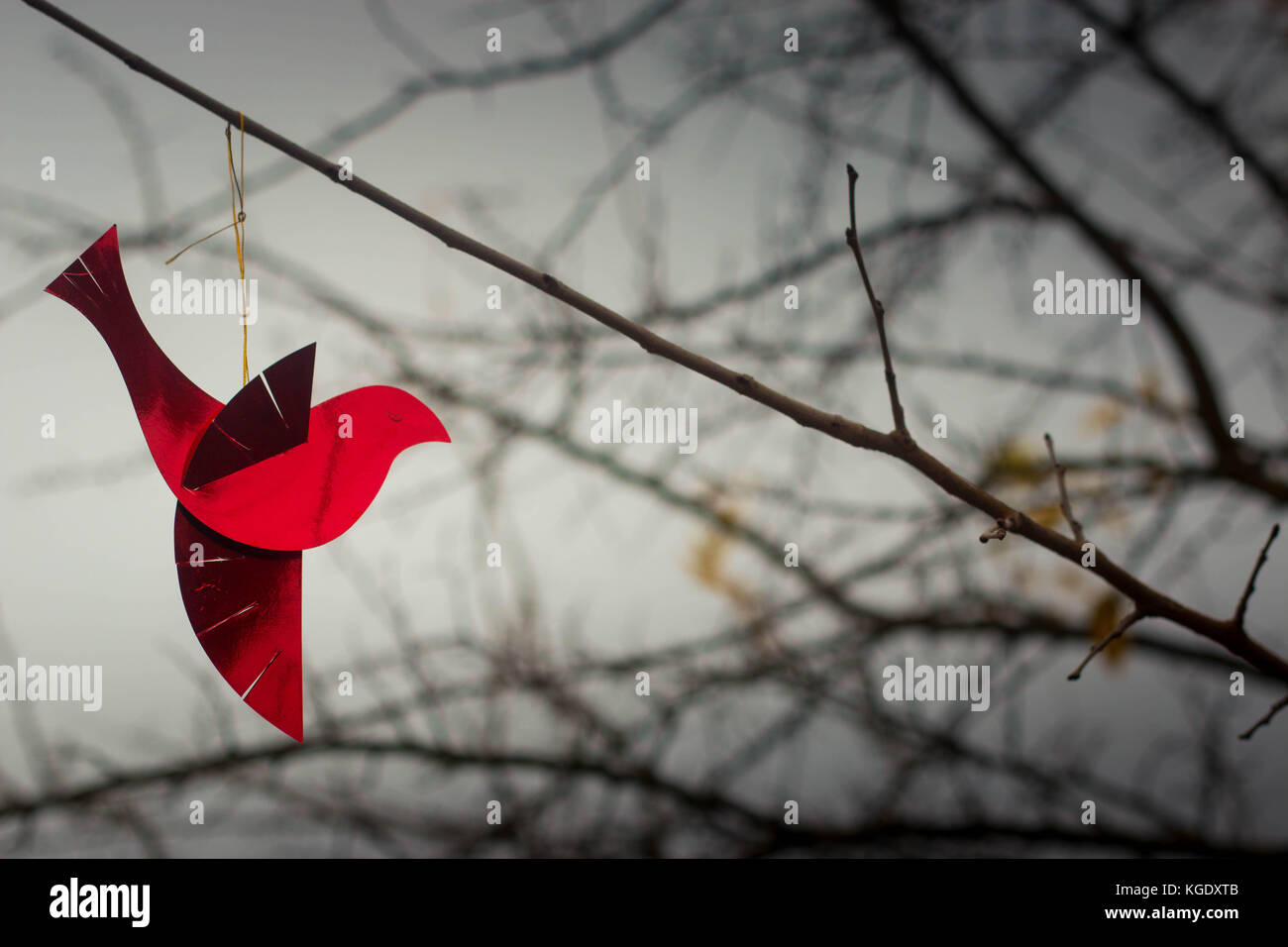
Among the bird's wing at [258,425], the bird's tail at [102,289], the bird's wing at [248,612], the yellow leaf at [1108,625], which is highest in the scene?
the bird's tail at [102,289]

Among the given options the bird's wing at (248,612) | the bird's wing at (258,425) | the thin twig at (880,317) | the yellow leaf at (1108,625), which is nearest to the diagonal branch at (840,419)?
the thin twig at (880,317)

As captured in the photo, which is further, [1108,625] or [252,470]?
[1108,625]

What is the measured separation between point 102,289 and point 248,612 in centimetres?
35

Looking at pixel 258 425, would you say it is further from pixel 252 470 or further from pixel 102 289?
pixel 102 289

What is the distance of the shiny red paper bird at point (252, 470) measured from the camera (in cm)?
66

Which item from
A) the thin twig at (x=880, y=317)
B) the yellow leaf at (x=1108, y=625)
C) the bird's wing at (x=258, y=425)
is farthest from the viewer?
the yellow leaf at (x=1108, y=625)

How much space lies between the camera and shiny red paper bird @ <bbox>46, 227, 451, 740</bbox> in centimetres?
66

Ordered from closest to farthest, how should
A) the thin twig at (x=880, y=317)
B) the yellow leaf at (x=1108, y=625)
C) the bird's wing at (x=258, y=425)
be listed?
the thin twig at (x=880, y=317)
the bird's wing at (x=258, y=425)
the yellow leaf at (x=1108, y=625)

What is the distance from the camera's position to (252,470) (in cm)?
67

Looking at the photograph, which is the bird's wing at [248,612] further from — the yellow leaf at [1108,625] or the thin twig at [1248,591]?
the yellow leaf at [1108,625]

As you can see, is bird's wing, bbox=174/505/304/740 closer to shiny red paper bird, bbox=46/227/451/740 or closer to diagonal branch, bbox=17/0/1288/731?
shiny red paper bird, bbox=46/227/451/740

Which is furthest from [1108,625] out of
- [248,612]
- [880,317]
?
[248,612]
